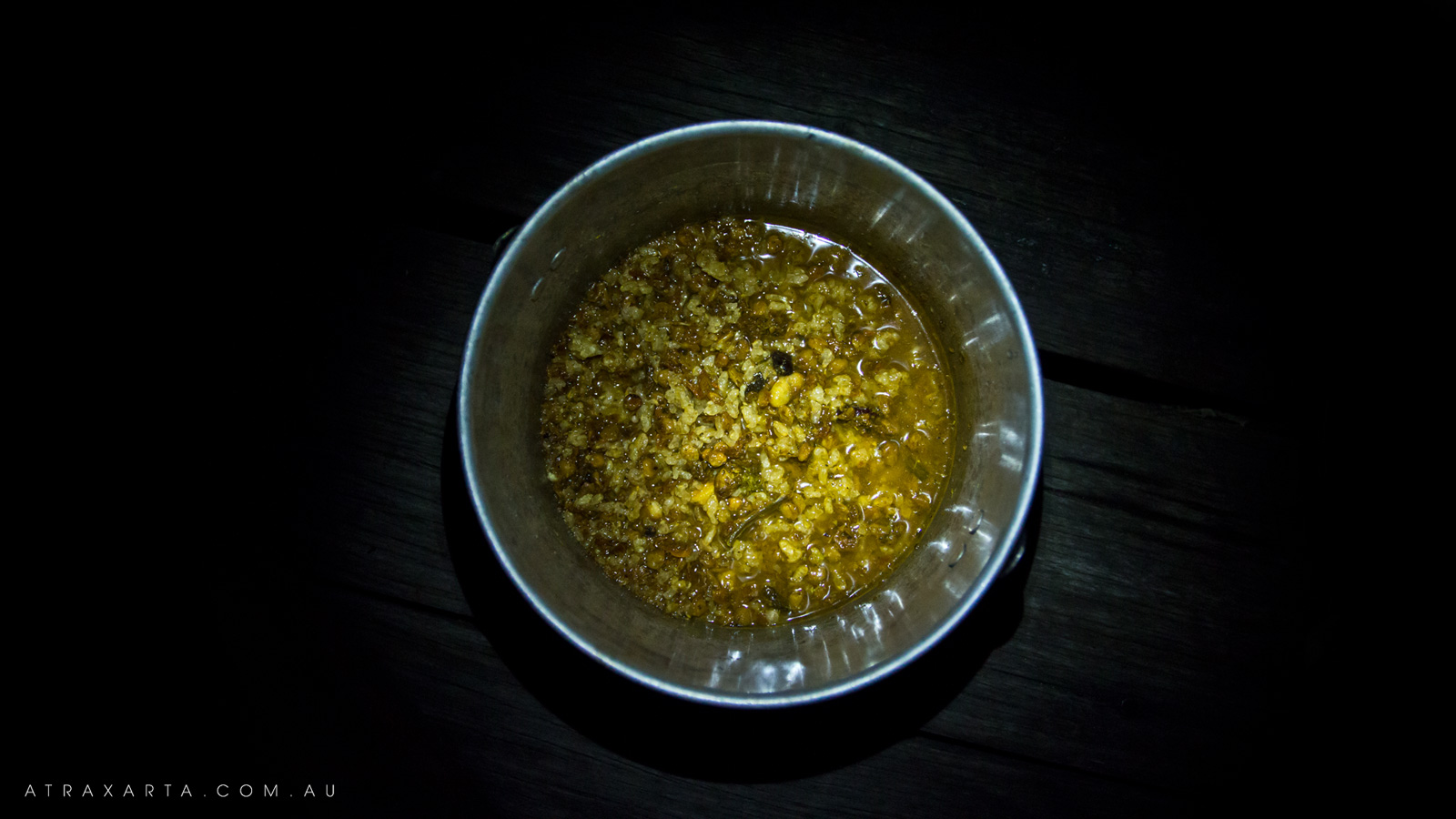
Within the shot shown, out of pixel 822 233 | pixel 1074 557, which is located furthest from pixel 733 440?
pixel 1074 557

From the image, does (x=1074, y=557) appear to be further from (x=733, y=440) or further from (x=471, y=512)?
(x=471, y=512)

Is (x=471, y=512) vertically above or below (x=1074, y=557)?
Answer: below

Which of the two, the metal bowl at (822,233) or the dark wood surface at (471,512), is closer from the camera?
the metal bowl at (822,233)

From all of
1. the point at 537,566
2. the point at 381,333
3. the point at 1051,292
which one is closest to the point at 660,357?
the point at 537,566

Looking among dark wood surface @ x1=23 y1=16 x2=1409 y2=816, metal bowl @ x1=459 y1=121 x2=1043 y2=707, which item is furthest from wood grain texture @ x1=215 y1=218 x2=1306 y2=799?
metal bowl @ x1=459 y1=121 x2=1043 y2=707

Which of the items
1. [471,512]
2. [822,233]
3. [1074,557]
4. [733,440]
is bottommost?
[471,512]

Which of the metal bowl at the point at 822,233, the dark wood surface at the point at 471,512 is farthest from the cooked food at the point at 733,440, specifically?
the dark wood surface at the point at 471,512

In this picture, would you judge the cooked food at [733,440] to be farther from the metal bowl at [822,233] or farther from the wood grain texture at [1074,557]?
the wood grain texture at [1074,557]
